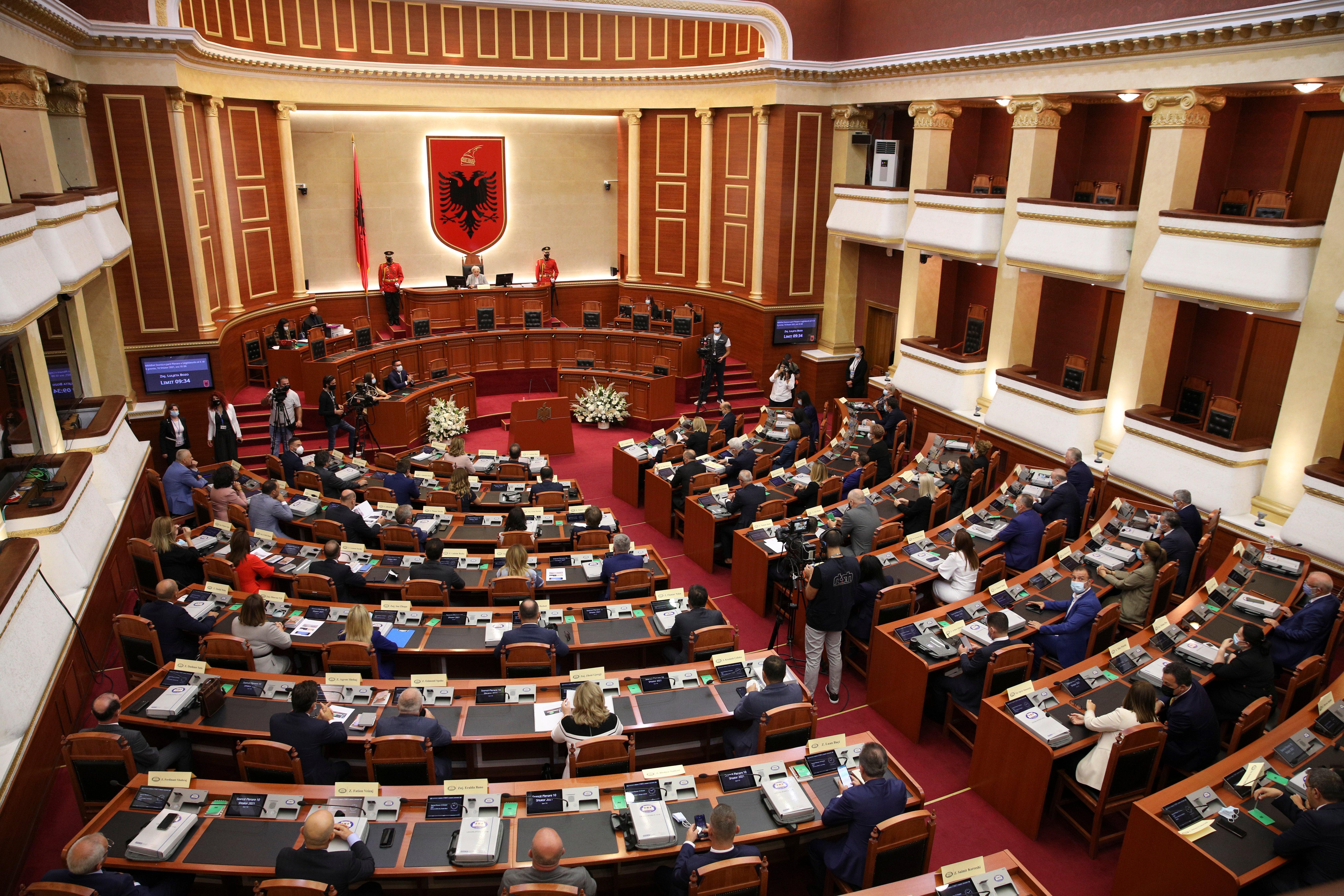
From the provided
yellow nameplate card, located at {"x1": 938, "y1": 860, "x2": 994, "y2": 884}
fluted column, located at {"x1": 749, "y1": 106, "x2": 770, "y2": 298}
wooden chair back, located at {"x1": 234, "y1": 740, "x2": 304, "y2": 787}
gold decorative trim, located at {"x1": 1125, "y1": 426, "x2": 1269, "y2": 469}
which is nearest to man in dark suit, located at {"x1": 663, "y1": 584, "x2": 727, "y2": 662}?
yellow nameplate card, located at {"x1": 938, "y1": 860, "x2": 994, "y2": 884}

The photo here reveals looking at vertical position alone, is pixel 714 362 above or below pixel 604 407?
above

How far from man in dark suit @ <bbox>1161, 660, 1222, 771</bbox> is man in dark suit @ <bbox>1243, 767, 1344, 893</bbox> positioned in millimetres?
966

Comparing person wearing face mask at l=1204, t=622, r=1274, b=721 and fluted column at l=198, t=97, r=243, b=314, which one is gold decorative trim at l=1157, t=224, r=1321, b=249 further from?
fluted column at l=198, t=97, r=243, b=314

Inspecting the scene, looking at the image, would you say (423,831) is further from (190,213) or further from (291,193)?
(291,193)

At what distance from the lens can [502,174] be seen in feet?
63.3

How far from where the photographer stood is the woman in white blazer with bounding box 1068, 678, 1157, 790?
611cm

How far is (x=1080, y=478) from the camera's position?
10.5 metres

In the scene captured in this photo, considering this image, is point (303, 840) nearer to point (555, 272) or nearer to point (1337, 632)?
point (1337, 632)

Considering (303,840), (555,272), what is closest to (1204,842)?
(303,840)

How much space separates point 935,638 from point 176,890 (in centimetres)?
593

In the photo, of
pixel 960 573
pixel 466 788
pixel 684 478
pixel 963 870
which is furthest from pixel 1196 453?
pixel 466 788

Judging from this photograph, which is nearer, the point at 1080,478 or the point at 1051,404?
the point at 1080,478

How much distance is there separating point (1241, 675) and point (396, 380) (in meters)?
12.6

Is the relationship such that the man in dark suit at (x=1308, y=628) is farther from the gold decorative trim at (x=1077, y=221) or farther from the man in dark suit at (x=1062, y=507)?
the gold decorative trim at (x=1077, y=221)
